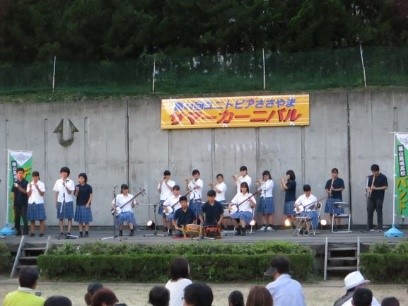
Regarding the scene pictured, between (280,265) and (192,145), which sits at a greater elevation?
(192,145)

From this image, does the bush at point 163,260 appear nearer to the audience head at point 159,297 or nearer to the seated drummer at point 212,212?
the seated drummer at point 212,212

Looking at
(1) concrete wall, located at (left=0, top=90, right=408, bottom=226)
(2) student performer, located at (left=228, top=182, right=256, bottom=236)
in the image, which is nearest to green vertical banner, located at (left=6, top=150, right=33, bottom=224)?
(1) concrete wall, located at (left=0, top=90, right=408, bottom=226)

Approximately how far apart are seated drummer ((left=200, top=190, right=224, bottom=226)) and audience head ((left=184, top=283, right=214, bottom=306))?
13.4 m

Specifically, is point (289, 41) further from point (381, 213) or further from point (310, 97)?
point (381, 213)

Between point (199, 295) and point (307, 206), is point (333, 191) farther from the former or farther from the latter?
point (199, 295)

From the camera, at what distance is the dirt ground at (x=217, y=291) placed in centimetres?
1529

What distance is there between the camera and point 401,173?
20234mm

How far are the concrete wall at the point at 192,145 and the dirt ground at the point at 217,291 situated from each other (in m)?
5.79

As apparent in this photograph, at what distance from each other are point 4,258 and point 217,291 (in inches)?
203

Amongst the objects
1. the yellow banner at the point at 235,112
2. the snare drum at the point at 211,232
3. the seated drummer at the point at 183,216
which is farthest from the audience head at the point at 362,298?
the yellow banner at the point at 235,112

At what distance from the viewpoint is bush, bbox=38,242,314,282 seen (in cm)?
1686

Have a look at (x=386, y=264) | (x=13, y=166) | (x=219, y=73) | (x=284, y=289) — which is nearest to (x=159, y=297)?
(x=284, y=289)

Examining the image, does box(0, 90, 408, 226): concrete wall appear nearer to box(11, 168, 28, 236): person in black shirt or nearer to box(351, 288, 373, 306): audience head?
box(11, 168, 28, 236): person in black shirt

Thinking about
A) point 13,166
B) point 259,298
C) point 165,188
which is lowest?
point 259,298
